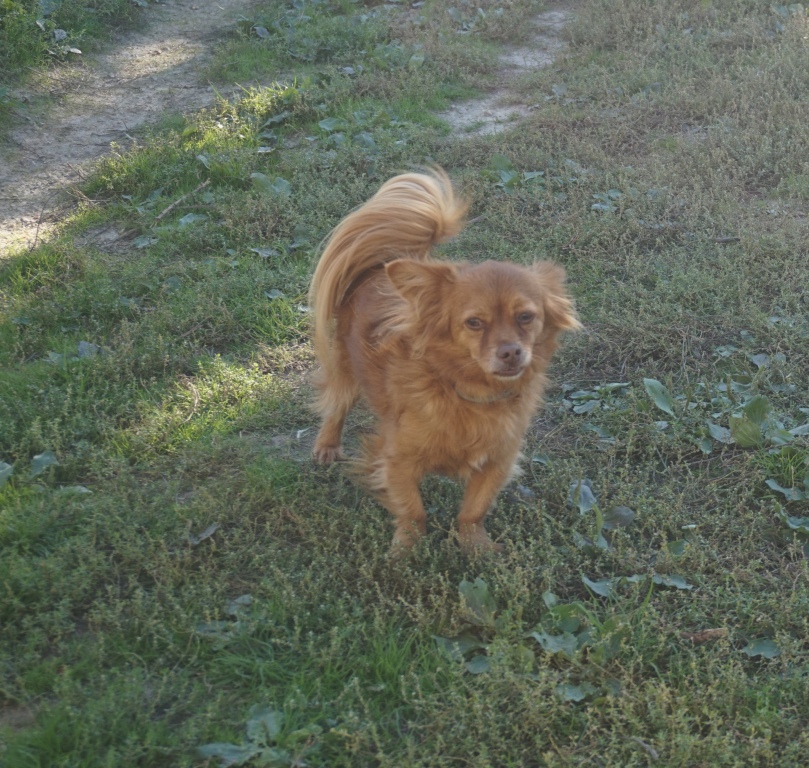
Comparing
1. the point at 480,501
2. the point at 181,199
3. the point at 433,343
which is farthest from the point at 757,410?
the point at 181,199

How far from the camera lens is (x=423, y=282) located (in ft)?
10.8

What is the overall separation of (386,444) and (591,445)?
1.09m

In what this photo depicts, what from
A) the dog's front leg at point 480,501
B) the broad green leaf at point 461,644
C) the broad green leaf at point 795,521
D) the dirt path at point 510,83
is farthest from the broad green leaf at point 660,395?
the dirt path at point 510,83

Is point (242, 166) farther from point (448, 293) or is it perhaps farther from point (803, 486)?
point (803, 486)

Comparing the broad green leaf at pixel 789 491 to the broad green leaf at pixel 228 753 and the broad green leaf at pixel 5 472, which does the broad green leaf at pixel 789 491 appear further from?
the broad green leaf at pixel 5 472

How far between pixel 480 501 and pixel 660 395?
1287mm

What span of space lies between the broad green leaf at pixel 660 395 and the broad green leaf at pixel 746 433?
33 cm

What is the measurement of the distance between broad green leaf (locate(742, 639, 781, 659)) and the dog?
0.98m

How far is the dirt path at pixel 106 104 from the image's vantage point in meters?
6.38

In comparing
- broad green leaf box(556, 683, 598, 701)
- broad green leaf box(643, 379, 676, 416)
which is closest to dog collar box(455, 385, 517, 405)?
broad green leaf box(556, 683, 598, 701)

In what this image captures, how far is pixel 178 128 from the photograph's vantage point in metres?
7.34

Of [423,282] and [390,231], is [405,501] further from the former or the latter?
[390,231]

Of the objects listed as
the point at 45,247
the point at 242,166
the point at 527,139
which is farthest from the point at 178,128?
the point at 527,139

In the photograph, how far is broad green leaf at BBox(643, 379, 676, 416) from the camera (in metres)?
4.21
